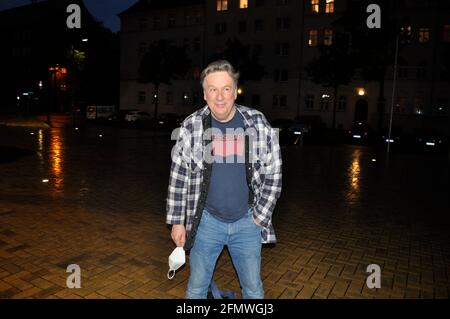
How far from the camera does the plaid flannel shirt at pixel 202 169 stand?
10.3 feet

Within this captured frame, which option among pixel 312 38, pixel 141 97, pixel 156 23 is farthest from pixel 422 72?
pixel 141 97

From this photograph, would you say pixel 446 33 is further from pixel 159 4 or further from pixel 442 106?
pixel 159 4

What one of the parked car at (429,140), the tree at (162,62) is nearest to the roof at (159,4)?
the tree at (162,62)

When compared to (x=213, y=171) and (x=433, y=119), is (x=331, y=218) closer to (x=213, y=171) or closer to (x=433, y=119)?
(x=213, y=171)

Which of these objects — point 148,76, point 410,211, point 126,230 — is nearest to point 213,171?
point 126,230

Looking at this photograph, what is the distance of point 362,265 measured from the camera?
540cm

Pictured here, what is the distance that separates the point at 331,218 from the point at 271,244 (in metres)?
4.72

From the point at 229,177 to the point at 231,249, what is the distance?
63cm

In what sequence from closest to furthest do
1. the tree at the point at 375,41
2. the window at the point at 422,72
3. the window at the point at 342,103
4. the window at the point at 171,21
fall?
the tree at the point at 375,41
the window at the point at 422,72
the window at the point at 342,103
the window at the point at 171,21

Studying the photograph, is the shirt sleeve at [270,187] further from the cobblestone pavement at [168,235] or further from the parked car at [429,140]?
the parked car at [429,140]

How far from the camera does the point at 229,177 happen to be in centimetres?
309

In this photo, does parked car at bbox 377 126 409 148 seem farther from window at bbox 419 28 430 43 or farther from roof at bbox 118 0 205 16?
roof at bbox 118 0 205 16

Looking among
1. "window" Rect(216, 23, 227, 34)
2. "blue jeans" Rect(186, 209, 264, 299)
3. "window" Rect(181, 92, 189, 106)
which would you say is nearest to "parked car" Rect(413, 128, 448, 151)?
"blue jeans" Rect(186, 209, 264, 299)

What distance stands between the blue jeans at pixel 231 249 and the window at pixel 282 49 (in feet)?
136
